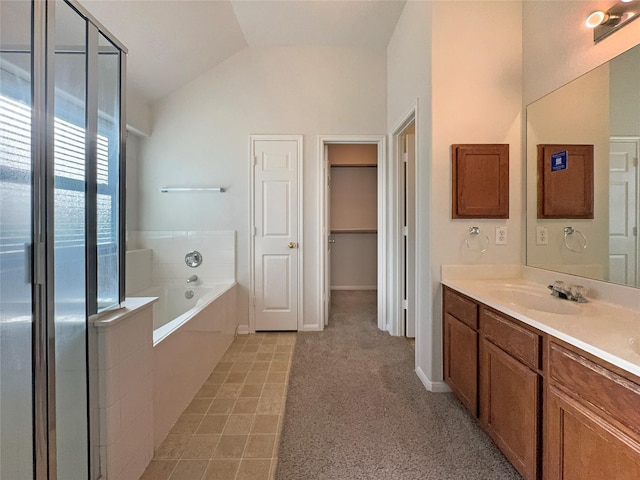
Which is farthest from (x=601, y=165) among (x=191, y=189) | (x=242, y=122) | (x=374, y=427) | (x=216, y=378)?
(x=191, y=189)

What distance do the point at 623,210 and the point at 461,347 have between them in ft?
3.45

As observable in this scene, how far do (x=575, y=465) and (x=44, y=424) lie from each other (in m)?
1.81

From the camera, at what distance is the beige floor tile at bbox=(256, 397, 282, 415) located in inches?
74.5

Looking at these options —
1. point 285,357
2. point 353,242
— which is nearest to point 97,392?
point 285,357

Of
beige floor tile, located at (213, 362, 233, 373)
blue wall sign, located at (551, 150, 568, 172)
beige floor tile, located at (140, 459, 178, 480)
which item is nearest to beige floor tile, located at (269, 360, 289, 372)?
beige floor tile, located at (213, 362, 233, 373)

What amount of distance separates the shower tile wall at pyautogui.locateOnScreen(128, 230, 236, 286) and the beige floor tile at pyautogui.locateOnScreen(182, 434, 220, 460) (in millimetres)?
1738

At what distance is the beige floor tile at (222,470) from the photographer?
4.63 feet

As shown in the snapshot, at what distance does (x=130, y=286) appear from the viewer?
2.89 m

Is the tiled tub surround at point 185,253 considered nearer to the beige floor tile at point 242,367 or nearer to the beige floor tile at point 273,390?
the beige floor tile at point 242,367

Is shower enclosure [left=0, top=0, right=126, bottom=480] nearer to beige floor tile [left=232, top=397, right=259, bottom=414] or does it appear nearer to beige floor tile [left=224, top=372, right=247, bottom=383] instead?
beige floor tile [left=232, top=397, right=259, bottom=414]

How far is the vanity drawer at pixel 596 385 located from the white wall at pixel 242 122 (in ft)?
7.96

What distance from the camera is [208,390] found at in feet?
7.05

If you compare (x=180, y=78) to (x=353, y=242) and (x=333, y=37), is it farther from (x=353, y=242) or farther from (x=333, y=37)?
(x=353, y=242)

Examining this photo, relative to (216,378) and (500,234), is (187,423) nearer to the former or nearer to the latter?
(216,378)
